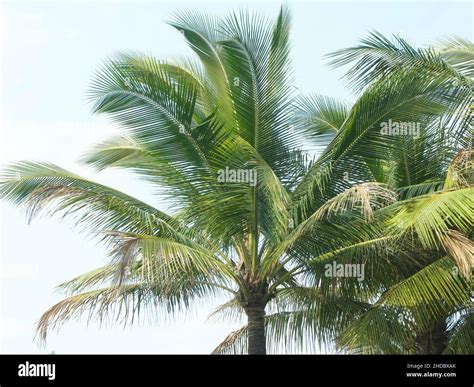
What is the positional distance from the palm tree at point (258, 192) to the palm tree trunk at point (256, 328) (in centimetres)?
3

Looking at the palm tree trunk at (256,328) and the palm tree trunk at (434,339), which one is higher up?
the palm tree trunk at (256,328)

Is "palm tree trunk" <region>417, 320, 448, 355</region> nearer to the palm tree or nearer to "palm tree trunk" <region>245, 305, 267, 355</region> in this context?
the palm tree

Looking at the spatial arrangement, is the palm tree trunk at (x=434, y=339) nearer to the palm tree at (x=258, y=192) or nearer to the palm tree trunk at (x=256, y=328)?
the palm tree at (x=258, y=192)

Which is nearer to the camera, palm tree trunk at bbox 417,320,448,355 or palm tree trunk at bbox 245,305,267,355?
palm tree trunk at bbox 245,305,267,355

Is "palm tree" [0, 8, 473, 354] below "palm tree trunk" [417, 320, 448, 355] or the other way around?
the other way around

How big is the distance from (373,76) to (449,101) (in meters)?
1.34

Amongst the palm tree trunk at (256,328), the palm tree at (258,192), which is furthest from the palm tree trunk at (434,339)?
the palm tree trunk at (256,328)

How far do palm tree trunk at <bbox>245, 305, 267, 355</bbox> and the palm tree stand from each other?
0.08 feet

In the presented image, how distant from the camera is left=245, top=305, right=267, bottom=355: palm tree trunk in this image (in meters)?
15.0

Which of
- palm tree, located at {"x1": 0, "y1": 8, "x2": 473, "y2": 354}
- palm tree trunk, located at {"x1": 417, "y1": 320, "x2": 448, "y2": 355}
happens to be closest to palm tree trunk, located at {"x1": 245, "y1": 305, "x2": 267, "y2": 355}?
palm tree, located at {"x1": 0, "y1": 8, "x2": 473, "y2": 354}

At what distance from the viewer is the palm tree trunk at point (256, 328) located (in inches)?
592

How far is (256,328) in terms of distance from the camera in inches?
593

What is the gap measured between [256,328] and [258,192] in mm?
2273

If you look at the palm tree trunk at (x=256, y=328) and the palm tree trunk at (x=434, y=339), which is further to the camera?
the palm tree trunk at (x=434, y=339)
